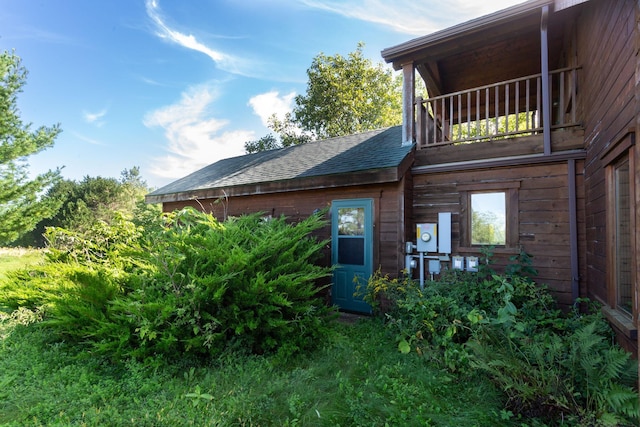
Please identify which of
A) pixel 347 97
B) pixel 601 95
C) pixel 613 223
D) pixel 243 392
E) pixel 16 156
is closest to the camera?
pixel 243 392

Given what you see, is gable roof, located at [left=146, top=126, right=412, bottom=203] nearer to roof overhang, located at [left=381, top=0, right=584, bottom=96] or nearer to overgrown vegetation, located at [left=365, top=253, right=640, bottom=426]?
roof overhang, located at [left=381, top=0, right=584, bottom=96]

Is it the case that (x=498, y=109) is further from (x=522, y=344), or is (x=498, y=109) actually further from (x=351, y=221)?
(x=522, y=344)

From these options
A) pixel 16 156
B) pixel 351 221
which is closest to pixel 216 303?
pixel 351 221

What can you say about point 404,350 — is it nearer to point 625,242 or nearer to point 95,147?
point 625,242

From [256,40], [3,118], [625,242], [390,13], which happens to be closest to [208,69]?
[256,40]

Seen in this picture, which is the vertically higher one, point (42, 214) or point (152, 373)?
point (42, 214)

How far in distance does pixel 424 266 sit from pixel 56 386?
4.67 metres

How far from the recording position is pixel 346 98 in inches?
663

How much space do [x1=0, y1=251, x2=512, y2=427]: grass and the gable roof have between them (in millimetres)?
2742

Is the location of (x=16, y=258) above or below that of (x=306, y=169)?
below

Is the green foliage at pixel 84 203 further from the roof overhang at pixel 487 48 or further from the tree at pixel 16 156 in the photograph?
the roof overhang at pixel 487 48

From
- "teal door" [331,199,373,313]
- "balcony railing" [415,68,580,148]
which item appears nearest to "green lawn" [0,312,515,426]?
"teal door" [331,199,373,313]

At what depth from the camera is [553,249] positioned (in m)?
4.07

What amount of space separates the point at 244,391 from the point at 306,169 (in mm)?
4357
